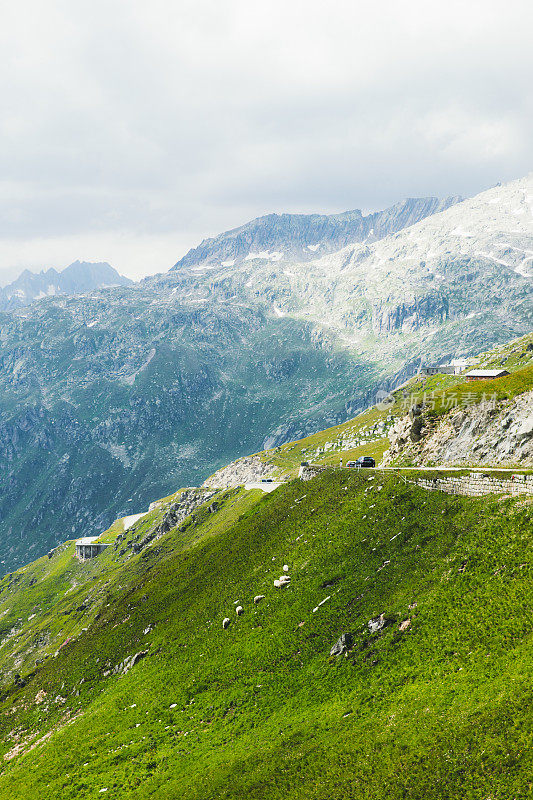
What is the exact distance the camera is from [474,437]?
56.2m

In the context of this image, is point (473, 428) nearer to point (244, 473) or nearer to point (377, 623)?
point (377, 623)

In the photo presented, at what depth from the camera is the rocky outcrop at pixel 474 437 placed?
49031mm

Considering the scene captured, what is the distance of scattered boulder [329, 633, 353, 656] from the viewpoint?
32.6m

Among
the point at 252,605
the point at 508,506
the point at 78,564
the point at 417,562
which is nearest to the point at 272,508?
the point at 252,605

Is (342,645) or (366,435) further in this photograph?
(366,435)

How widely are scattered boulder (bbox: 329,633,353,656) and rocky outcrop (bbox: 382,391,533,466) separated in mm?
26931

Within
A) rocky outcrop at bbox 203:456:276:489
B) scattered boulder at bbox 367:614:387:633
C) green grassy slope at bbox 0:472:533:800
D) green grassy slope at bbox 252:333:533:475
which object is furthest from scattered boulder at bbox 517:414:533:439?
rocky outcrop at bbox 203:456:276:489

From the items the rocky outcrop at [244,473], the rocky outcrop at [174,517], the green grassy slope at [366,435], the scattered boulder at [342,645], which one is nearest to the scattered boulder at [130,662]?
the scattered boulder at [342,645]

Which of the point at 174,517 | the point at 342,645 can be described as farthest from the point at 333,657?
the point at 174,517

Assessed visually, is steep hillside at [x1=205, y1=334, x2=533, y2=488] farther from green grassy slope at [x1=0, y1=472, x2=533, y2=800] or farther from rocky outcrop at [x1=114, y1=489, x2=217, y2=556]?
rocky outcrop at [x1=114, y1=489, x2=217, y2=556]

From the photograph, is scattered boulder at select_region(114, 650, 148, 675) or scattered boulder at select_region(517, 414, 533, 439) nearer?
scattered boulder at select_region(517, 414, 533, 439)

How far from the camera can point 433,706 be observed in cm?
2469

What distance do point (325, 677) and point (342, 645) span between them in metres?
2.53

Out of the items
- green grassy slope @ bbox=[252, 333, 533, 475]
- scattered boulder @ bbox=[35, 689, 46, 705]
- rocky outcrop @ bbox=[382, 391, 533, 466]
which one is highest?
rocky outcrop @ bbox=[382, 391, 533, 466]
